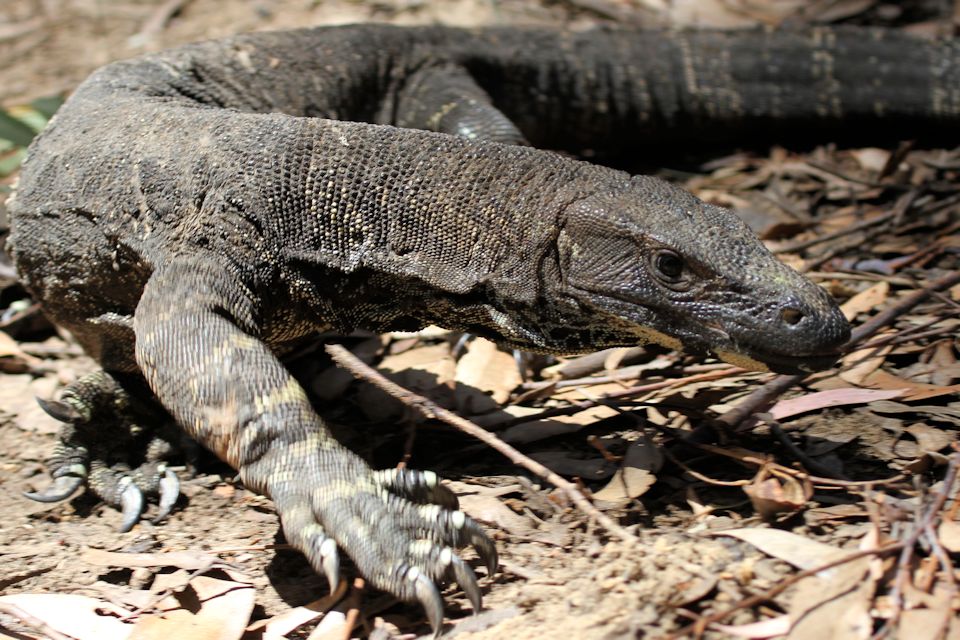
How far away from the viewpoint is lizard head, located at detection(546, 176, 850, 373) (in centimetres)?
323

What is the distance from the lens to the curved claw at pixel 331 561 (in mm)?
3070

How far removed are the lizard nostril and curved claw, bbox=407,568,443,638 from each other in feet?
4.39

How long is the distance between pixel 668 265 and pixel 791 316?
1.39 ft

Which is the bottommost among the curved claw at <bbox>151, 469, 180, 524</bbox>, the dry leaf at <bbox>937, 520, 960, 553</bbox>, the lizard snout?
the curved claw at <bbox>151, 469, 180, 524</bbox>

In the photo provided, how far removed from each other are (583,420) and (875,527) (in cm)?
135

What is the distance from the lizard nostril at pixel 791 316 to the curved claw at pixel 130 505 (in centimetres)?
251

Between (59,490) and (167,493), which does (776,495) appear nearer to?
(167,493)

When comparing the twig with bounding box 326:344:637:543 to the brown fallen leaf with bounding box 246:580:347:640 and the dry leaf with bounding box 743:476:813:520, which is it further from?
the brown fallen leaf with bounding box 246:580:347:640

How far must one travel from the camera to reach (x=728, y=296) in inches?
130

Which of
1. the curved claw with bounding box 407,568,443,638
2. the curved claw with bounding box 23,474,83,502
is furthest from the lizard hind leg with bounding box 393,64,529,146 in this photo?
the curved claw with bounding box 407,568,443,638

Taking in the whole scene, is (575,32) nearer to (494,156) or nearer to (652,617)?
(494,156)

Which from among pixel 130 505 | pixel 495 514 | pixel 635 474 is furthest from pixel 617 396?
pixel 130 505

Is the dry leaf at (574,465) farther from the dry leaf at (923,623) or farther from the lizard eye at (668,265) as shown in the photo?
the dry leaf at (923,623)

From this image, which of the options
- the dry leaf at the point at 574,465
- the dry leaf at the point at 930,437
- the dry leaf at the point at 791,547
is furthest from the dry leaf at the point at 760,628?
the dry leaf at the point at 930,437
